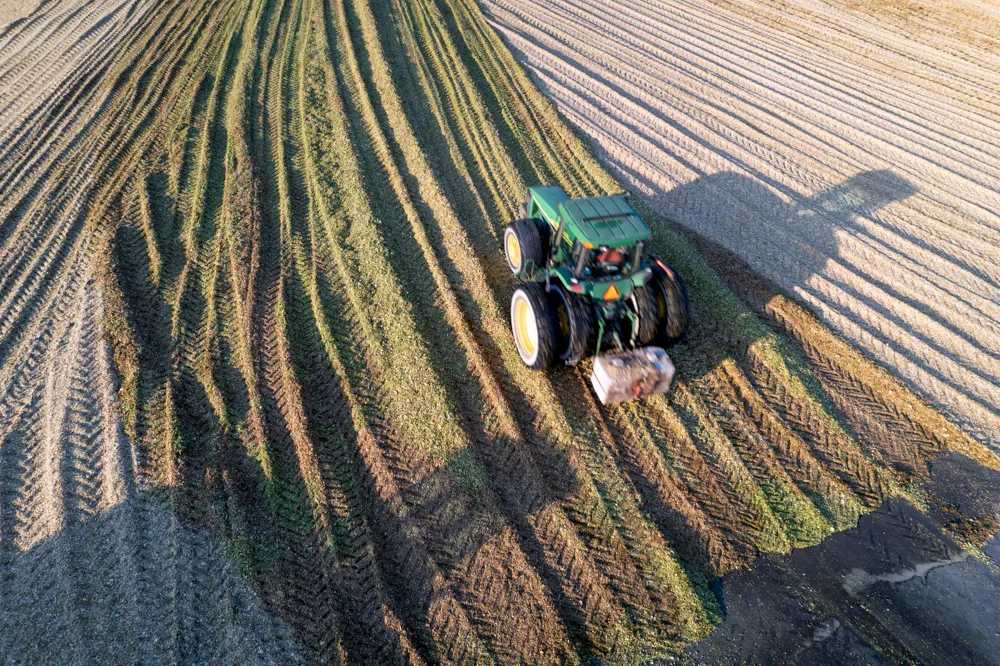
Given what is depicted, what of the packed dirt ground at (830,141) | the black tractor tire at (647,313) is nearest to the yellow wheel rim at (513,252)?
the black tractor tire at (647,313)

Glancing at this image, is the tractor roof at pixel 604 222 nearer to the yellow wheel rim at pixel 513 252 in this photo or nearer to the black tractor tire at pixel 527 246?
the black tractor tire at pixel 527 246

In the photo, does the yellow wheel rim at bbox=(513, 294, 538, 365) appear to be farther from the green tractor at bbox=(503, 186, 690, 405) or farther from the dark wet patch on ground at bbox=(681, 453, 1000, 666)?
the dark wet patch on ground at bbox=(681, 453, 1000, 666)

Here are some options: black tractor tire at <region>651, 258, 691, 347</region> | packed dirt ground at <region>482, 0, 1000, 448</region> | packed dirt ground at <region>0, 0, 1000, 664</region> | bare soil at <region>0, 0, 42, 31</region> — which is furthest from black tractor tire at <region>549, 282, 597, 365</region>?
bare soil at <region>0, 0, 42, 31</region>

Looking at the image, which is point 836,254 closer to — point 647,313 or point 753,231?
point 753,231

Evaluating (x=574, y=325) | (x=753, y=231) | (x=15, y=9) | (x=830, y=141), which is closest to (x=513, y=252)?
(x=574, y=325)

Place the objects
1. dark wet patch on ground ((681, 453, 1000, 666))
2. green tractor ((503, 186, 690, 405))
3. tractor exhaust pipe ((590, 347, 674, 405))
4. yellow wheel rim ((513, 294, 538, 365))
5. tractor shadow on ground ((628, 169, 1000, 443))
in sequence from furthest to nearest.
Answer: tractor shadow on ground ((628, 169, 1000, 443)), yellow wheel rim ((513, 294, 538, 365)), green tractor ((503, 186, 690, 405)), tractor exhaust pipe ((590, 347, 674, 405)), dark wet patch on ground ((681, 453, 1000, 666))
